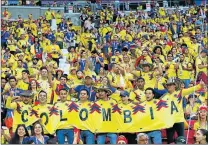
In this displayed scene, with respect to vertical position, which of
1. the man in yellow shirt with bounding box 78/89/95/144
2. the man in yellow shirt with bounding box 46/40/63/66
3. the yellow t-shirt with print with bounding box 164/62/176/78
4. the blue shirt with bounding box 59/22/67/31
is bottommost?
the man in yellow shirt with bounding box 78/89/95/144

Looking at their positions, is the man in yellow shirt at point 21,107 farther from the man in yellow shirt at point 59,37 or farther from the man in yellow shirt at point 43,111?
the man in yellow shirt at point 59,37

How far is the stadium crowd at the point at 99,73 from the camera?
29.0 ft

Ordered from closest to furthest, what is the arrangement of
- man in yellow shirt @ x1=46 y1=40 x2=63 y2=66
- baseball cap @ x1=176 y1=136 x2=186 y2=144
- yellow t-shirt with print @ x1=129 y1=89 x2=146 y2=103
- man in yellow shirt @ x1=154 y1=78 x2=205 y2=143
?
baseball cap @ x1=176 y1=136 x2=186 y2=144
man in yellow shirt @ x1=154 y1=78 x2=205 y2=143
yellow t-shirt with print @ x1=129 y1=89 x2=146 y2=103
man in yellow shirt @ x1=46 y1=40 x2=63 y2=66

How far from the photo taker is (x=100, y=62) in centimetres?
1493

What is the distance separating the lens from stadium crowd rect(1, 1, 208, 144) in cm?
884

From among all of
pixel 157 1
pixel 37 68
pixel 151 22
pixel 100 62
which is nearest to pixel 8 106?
pixel 37 68

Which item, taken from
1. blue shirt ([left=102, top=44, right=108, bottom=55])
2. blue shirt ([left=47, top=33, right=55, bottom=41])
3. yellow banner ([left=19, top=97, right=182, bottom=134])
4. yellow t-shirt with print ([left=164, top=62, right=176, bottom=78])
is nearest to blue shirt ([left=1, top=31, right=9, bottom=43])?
blue shirt ([left=47, top=33, right=55, bottom=41])

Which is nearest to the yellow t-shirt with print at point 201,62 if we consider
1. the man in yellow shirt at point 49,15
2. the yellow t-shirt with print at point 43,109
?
the yellow t-shirt with print at point 43,109

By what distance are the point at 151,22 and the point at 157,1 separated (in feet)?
20.5

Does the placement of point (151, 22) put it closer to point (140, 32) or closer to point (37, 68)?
point (140, 32)

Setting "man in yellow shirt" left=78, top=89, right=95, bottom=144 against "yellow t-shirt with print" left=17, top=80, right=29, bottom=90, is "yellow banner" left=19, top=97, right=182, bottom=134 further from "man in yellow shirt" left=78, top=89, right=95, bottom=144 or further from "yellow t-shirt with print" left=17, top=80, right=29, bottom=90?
"yellow t-shirt with print" left=17, top=80, right=29, bottom=90

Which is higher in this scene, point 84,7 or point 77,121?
point 84,7

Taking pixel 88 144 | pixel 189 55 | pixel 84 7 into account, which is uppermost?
pixel 84 7

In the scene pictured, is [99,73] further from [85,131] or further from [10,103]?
[85,131]
